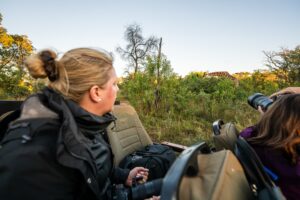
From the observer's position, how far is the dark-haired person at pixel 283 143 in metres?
1.25

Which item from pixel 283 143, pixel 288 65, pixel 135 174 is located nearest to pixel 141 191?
pixel 135 174

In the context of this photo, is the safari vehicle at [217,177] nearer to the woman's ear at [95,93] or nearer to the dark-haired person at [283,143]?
the dark-haired person at [283,143]

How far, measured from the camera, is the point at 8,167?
100cm

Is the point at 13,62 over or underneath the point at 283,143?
over

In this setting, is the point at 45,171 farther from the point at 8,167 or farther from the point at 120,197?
the point at 120,197

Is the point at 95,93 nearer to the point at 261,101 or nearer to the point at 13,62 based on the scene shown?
the point at 261,101

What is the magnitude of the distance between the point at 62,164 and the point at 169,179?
62 centimetres

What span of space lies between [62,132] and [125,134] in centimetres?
173

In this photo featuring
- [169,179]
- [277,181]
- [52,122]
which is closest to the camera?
[169,179]

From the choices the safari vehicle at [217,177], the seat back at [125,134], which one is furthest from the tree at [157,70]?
the safari vehicle at [217,177]

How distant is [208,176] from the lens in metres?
0.80

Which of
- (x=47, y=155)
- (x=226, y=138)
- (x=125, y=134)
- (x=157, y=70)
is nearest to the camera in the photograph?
(x=47, y=155)

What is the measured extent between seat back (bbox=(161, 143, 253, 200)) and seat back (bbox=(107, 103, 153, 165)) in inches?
68.9

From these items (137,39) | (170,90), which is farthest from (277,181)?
(137,39)
